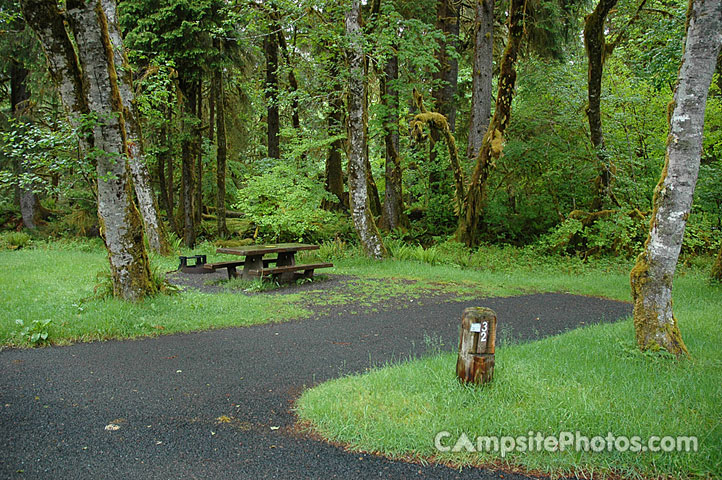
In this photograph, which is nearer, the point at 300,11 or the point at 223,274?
the point at 223,274

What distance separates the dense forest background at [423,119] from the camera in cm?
1280

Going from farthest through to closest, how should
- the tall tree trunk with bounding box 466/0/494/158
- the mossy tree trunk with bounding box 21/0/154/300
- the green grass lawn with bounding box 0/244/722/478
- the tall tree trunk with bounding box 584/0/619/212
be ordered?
the tall tree trunk with bounding box 466/0/494/158, the tall tree trunk with bounding box 584/0/619/212, the mossy tree trunk with bounding box 21/0/154/300, the green grass lawn with bounding box 0/244/722/478

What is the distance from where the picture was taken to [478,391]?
12.4ft

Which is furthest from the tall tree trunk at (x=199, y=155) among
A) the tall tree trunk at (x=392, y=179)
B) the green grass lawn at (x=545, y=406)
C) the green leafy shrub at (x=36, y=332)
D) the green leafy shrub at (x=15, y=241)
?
the green grass lawn at (x=545, y=406)

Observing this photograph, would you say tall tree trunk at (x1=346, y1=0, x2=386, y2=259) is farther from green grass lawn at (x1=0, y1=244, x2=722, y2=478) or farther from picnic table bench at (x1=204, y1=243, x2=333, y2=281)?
green grass lawn at (x1=0, y1=244, x2=722, y2=478)

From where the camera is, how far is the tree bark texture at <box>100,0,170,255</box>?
12.0 meters

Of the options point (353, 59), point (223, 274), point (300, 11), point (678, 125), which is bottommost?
point (223, 274)

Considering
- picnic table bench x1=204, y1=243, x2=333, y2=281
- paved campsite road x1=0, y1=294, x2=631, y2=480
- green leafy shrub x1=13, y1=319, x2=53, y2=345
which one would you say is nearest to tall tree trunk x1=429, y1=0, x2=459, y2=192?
picnic table bench x1=204, y1=243, x2=333, y2=281

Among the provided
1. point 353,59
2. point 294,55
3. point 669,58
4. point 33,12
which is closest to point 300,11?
point 353,59

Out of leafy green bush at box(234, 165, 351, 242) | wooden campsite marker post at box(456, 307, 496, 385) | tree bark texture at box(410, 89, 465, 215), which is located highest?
tree bark texture at box(410, 89, 465, 215)

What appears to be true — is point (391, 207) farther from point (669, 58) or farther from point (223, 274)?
point (669, 58)

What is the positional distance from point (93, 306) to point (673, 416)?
22.7 feet

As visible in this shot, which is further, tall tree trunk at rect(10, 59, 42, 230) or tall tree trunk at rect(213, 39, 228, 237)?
tall tree trunk at rect(10, 59, 42, 230)

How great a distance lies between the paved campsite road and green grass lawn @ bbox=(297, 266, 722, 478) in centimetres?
25
